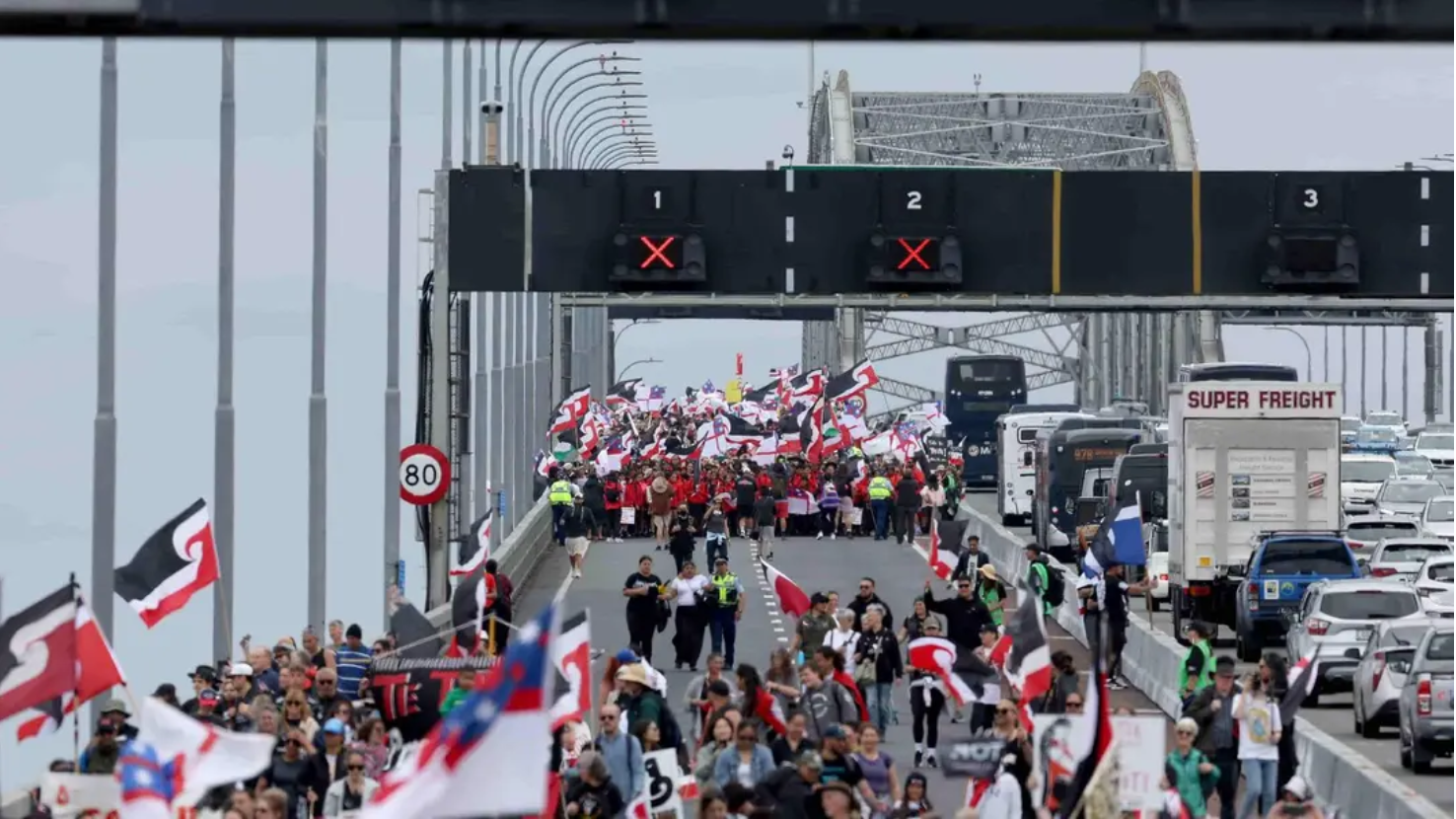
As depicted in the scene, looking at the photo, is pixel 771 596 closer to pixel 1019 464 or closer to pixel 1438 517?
pixel 1438 517

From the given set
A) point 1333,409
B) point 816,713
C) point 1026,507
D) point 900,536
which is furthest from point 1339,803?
point 1026,507

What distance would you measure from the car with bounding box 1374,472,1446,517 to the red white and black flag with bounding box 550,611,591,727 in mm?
37842

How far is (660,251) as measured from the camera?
146 feet

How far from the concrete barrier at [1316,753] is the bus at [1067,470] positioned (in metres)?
13.0

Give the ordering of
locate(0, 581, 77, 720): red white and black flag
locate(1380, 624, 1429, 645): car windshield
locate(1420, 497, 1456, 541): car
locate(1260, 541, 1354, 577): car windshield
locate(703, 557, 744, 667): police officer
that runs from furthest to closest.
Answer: locate(1420, 497, 1456, 541): car
locate(1260, 541, 1354, 577): car windshield
locate(703, 557, 744, 667): police officer
locate(1380, 624, 1429, 645): car windshield
locate(0, 581, 77, 720): red white and black flag

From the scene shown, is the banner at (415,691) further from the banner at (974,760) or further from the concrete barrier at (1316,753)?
the concrete barrier at (1316,753)

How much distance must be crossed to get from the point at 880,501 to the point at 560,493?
622 centimetres

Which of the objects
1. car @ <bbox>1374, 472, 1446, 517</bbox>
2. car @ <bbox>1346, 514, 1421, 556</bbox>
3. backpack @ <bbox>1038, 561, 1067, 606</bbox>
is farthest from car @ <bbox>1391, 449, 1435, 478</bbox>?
backpack @ <bbox>1038, 561, 1067, 606</bbox>

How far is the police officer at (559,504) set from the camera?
2344 inches

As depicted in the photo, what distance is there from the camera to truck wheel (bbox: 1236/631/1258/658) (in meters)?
39.0

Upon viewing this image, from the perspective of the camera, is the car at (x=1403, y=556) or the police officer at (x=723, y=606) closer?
the police officer at (x=723, y=606)

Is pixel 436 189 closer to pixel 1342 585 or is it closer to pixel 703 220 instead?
pixel 703 220

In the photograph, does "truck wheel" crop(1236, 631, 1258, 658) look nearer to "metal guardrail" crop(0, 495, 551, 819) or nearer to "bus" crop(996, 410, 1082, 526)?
"metal guardrail" crop(0, 495, 551, 819)

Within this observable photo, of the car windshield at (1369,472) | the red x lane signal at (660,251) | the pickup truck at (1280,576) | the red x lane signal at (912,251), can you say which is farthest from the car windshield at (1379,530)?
the car windshield at (1369,472)
